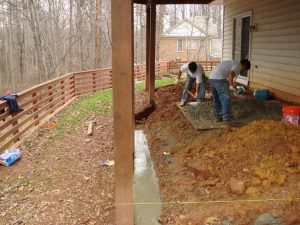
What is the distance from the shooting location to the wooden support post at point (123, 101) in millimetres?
3178

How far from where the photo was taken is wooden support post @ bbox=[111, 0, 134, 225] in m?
3.18

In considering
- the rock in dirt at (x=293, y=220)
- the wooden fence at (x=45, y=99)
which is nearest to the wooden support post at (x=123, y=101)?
the rock in dirt at (x=293, y=220)

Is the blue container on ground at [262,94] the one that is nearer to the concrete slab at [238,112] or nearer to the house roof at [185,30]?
the concrete slab at [238,112]

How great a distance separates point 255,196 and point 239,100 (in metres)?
4.63

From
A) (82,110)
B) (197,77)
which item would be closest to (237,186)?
(197,77)

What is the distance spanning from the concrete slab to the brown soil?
0.66 meters

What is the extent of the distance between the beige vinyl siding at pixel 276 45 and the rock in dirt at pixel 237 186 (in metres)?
4.42

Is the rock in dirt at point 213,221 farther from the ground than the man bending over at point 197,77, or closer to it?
closer to it

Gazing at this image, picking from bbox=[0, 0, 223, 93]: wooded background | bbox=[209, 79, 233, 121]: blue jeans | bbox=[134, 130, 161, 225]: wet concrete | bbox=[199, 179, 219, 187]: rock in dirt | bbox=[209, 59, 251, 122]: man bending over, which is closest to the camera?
bbox=[134, 130, 161, 225]: wet concrete

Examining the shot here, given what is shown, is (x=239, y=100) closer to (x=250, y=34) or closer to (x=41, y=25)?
(x=250, y=34)

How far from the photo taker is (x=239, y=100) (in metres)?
8.02

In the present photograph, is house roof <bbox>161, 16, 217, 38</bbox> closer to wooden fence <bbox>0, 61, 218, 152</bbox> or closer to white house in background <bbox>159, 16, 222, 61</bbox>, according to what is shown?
white house in background <bbox>159, 16, 222, 61</bbox>

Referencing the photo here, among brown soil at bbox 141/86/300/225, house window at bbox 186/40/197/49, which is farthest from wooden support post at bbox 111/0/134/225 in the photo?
house window at bbox 186/40/197/49

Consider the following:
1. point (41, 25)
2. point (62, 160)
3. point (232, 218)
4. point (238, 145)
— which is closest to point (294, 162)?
point (238, 145)
